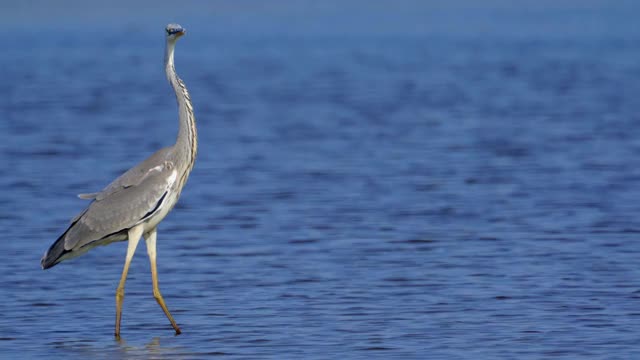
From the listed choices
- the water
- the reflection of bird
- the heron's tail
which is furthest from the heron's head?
the water

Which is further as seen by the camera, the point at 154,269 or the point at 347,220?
the point at 347,220

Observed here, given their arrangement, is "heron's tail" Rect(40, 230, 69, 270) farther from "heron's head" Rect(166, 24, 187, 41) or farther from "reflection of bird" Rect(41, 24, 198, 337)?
"heron's head" Rect(166, 24, 187, 41)

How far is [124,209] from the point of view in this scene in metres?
10.9

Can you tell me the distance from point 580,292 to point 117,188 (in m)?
3.53

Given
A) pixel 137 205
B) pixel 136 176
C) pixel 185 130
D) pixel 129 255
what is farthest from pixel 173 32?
pixel 129 255

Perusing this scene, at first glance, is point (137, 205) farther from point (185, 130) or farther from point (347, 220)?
point (347, 220)

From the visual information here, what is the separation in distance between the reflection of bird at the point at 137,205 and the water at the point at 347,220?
550mm

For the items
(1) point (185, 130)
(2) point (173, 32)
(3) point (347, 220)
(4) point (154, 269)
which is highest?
(2) point (173, 32)

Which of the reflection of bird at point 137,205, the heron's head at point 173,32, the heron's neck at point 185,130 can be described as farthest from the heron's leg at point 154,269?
the heron's head at point 173,32

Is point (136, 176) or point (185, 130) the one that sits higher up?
point (185, 130)

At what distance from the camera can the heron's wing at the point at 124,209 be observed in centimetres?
1091

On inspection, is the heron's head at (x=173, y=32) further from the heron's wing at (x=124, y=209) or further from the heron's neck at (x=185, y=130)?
the heron's wing at (x=124, y=209)

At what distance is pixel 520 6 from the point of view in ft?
282

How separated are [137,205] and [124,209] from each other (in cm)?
10
